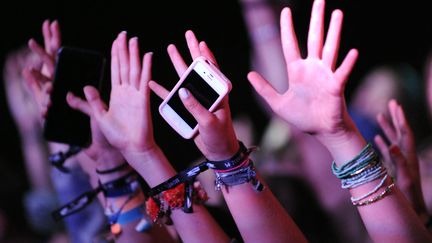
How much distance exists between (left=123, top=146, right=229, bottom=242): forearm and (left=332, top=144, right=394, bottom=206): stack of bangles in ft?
1.19

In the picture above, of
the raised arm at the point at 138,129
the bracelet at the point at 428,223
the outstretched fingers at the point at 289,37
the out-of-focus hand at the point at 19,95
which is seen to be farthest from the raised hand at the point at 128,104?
the out-of-focus hand at the point at 19,95

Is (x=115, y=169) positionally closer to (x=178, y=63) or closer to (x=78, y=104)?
(x=78, y=104)

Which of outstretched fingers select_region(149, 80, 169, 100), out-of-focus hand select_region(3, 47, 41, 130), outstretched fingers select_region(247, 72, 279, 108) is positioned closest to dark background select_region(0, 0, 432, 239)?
out-of-focus hand select_region(3, 47, 41, 130)

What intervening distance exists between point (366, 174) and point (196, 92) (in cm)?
39

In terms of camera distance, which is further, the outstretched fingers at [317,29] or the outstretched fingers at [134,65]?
the outstretched fingers at [134,65]

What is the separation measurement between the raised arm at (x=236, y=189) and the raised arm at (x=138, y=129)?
0.13 m

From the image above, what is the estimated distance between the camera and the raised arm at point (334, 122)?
1.01 meters

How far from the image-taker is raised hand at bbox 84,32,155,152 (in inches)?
47.0

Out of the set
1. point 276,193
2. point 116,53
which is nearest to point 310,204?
point 276,193

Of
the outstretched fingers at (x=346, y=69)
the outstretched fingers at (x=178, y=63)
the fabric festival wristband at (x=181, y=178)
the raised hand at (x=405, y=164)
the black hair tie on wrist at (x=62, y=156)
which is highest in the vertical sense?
the outstretched fingers at (x=178, y=63)

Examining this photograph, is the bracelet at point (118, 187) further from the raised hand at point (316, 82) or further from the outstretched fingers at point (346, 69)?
the outstretched fingers at point (346, 69)

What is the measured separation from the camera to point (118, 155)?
1.39 m

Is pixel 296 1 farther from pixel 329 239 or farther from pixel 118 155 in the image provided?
pixel 118 155

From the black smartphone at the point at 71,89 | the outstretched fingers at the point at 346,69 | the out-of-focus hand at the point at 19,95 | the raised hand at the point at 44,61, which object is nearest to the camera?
the outstretched fingers at the point at 346,69
